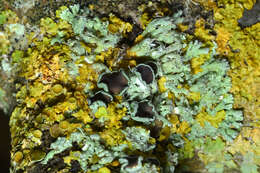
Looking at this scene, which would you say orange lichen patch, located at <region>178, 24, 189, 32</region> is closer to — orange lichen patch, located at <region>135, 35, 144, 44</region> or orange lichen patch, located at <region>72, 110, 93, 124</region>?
orange lichen patch, located at <region>135, 35, 144, 44</region>

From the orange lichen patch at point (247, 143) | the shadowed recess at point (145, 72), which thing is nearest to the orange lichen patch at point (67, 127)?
the shadowed recess at point (145, 72)

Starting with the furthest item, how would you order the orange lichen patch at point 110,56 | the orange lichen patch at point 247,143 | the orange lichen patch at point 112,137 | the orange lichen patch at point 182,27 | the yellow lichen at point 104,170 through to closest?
the orange lichen patch at point 247,143 → the orange lichen patch at point 182,27 → the orange lichen patch at point 110,56 → the orange lichen patch at point 112,137 → the yellow lichen at point 104,170

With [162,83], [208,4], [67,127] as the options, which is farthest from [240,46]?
[67,127]

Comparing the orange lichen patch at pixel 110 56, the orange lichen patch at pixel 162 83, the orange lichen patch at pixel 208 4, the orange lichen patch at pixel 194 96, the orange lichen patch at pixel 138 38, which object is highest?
the orange lichen patch at pixel 208 4

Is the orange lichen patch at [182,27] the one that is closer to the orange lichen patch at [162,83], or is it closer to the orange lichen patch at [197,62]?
the orange lichen patch at [197,62]

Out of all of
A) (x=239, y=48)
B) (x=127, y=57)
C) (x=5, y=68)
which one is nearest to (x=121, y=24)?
(x=127, y=57)

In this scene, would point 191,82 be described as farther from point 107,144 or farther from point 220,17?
point 107,144

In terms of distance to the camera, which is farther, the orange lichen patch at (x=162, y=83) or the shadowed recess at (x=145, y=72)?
the orange lichen patch at (x=162, y=83)
